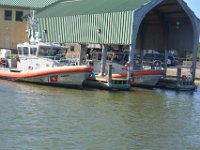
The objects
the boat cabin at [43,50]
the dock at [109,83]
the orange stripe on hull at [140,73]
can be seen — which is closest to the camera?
the dock at [109,83]

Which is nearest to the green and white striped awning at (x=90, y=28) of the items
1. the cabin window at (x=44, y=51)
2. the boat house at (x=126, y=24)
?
the boat house at (x=126, y=24)

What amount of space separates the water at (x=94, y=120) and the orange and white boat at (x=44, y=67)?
1.15m

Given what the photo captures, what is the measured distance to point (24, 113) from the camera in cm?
2192

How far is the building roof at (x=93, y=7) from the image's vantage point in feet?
116

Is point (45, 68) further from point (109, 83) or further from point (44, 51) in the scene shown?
point (109, 83)

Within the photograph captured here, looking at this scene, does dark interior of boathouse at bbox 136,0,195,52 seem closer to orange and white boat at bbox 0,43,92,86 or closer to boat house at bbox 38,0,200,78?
boat house at bbox 38,0,200,78

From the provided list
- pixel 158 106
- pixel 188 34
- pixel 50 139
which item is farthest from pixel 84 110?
pixel 188 34

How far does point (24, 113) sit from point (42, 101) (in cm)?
411

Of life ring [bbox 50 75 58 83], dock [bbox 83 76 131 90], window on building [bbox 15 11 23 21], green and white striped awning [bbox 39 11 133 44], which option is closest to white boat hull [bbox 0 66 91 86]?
life ring [bbox 50 75 58 83]

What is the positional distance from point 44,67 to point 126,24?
5631 mm

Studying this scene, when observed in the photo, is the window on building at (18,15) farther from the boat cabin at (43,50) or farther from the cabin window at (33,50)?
the cabin window at (33,50)

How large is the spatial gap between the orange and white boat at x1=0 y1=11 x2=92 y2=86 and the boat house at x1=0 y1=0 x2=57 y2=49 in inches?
1070

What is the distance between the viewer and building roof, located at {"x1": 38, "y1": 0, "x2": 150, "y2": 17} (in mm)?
35375

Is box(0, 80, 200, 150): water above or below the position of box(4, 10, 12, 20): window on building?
below
